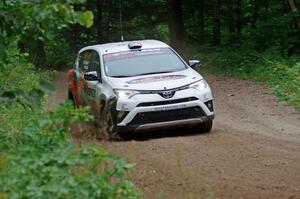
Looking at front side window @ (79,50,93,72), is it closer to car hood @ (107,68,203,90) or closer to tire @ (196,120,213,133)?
car hood @ (107,68,203,90)

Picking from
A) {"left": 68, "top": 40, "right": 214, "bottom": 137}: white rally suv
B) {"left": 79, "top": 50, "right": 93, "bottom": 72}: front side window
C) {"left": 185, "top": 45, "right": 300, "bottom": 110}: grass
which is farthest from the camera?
{"left": 185, "top": 45, "right": 300, "bottom": 110}: grass

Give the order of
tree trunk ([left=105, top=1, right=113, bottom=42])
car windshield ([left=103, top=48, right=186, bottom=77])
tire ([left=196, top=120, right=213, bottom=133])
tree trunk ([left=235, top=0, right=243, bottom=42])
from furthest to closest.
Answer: tree trunk ([left=105, top=1, right=113, bottom=42])
tree trunk ([left=235, top=0, right=243, bottom=42])
car windshield ([left=103, top=48, right=186, bottom=77])
tire ([left=196, top=120, right=213, bottom=133])

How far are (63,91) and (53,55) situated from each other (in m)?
14.5

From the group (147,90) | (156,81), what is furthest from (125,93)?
(156,81)

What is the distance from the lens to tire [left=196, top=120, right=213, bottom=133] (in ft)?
39.1

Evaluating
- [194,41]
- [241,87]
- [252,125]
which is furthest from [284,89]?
[194,41]

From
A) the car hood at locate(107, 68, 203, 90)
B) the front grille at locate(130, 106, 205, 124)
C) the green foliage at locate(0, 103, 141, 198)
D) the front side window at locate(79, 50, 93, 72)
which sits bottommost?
the front grille at locate(130, 106, 205, 124)

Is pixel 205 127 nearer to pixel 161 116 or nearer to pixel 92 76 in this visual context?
pixel 161 116

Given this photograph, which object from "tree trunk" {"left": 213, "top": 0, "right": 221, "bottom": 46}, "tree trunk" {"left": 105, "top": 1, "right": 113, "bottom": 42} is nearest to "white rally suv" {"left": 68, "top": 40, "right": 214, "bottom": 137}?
"tree trunk" {"left": 213, "top": 0, "right": 221, "bottom": 46}

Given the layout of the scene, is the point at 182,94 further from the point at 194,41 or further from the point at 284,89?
the point at 194,41

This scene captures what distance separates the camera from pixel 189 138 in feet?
37.2

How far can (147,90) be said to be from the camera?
449 inches

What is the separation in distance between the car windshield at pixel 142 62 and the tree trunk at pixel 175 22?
1645cm

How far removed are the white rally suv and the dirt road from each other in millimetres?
341
